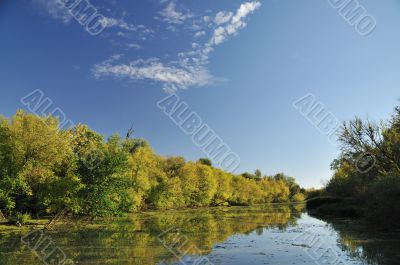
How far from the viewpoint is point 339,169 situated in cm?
7462

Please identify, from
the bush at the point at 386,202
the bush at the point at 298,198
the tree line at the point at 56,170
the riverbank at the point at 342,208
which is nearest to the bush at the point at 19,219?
the tree line at the point at 56,170

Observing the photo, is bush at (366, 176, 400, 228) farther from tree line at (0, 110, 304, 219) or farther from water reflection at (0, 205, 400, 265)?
tree line at (0, 110, 304, 219)

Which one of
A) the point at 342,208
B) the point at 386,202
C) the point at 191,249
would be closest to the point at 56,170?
the point at 191,249

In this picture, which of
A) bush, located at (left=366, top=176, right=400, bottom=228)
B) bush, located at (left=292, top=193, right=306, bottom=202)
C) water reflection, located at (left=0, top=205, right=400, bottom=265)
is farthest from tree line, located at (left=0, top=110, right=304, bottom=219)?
bush, located at (left=292, top=193, right=306, bottom=202)

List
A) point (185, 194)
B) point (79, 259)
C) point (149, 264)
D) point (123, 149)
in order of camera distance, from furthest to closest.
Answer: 1. point (185, 194)
2. point (123, 149)
3. point (79, 259)
4. point (149, 264)

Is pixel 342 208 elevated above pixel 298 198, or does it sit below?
below

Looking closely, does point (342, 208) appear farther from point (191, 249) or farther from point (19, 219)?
point (19, 219)

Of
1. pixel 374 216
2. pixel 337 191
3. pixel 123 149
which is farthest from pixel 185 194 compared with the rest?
pixel 374 216

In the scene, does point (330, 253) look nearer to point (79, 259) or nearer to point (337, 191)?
point (79, 259)

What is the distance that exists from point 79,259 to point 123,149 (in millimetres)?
24115

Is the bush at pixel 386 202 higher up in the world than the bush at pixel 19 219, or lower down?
higher up

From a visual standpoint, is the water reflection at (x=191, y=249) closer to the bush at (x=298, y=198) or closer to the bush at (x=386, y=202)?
the bush at (x=386, y=202)

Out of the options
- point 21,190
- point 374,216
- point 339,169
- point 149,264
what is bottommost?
point 21,190

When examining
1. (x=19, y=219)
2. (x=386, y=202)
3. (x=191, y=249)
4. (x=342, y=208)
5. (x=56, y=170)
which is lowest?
(x=19, y=219)
